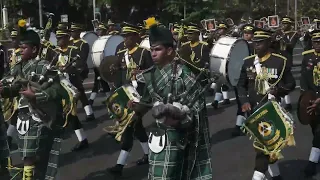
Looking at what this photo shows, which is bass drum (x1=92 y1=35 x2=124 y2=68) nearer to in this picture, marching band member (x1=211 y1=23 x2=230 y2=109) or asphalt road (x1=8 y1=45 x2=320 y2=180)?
asphalt road (x1=8 y1=45 x2=320 y2=180)

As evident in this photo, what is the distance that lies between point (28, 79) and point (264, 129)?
8.36ft

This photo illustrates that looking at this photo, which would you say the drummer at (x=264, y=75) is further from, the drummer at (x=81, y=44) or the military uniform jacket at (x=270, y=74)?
the drummer at (x=81, y=44)

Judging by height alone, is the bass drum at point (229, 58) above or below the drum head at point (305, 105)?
above

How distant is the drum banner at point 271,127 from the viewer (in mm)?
5926

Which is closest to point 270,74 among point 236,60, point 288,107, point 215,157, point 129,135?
point 129,135

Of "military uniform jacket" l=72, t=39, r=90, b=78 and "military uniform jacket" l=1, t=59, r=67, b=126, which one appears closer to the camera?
"military uniform jacket" l=1, t=59, r=67, b=126

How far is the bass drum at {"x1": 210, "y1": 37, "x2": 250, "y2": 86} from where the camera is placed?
8.74 m

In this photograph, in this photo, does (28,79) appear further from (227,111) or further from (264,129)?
(227,111)

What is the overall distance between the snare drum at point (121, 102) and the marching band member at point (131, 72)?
544 millimetres

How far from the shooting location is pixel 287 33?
13.9m

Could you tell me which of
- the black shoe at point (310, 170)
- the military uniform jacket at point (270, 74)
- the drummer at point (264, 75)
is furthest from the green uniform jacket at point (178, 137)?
the black shoe at point (310, 170)

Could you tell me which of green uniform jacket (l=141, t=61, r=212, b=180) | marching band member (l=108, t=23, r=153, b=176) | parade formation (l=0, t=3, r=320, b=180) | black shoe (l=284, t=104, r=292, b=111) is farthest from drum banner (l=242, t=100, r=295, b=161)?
black shoe (l=284, t=104, r=292, b=111)

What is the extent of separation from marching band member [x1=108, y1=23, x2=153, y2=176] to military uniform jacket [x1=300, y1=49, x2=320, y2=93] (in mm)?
2128

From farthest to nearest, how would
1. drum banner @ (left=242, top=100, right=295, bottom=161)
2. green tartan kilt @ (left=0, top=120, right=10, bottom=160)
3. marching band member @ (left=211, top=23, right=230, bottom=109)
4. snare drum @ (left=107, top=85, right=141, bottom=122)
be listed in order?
marching band member @ (left=211, top=23, right=230, bottom=109)
snare drum @ (left=107, top=85, right=141, bottom=122)
green tartan kilt @ (left=0, top=120, right=10, bottom=160)
drum banner @ (left=242, top=100, right=295, bottom=161)
